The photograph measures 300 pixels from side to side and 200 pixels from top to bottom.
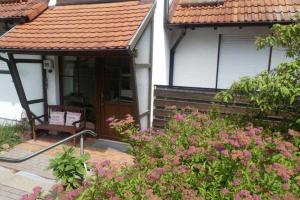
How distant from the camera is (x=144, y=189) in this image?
2465 millimetres

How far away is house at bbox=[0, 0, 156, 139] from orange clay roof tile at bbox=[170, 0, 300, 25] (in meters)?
0.91

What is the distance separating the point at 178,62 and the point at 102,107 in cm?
225

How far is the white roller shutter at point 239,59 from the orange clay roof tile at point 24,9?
473 cm

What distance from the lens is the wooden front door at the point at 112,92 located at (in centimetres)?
691

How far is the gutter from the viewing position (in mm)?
5196

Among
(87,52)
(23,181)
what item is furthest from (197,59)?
A: (23,181)

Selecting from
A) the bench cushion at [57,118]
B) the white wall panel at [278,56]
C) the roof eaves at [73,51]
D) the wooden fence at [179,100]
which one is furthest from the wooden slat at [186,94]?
the bench cushion at [57,118]

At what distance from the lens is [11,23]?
7.48 meters

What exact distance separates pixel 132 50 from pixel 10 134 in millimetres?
4105

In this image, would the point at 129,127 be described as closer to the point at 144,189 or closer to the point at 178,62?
the point at 144,189

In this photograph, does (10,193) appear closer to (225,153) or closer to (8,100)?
(225,153)

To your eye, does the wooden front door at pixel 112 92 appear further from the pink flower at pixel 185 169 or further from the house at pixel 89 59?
the pink flower at pixel 185 169

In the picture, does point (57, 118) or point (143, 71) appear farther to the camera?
point (57, 118)

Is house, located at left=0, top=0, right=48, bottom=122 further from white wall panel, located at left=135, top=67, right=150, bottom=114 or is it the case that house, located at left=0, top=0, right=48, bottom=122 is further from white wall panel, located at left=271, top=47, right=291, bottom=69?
white wall panel, located at left=271, top=47, right=291, bottom=69
